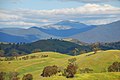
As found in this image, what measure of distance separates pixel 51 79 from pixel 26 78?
49.6 m

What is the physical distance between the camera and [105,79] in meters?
144

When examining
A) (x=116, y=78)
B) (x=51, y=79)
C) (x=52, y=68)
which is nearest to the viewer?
(x=51, y=79)

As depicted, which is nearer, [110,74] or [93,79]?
[93,79]

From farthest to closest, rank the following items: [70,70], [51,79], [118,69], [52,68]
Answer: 1. [118,69]
2. [52,68]
3. [70,70]
4. [51,79]

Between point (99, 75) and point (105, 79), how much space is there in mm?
5676

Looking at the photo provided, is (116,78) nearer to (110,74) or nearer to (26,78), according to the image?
(110,74)

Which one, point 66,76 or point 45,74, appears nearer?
point 66,76

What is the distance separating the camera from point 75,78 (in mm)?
140875

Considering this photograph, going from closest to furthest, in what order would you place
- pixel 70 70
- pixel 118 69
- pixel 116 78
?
pixel 116 78 < pixel 70 70 < pixel 118 69

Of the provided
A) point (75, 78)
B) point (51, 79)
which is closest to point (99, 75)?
point (75, 78)

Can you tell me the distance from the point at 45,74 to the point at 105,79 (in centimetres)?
4757

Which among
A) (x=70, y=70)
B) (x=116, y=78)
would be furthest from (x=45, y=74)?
(x=116, y=78)

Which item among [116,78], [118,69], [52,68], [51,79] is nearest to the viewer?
[51,79]

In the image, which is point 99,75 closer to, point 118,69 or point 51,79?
point 51,79
